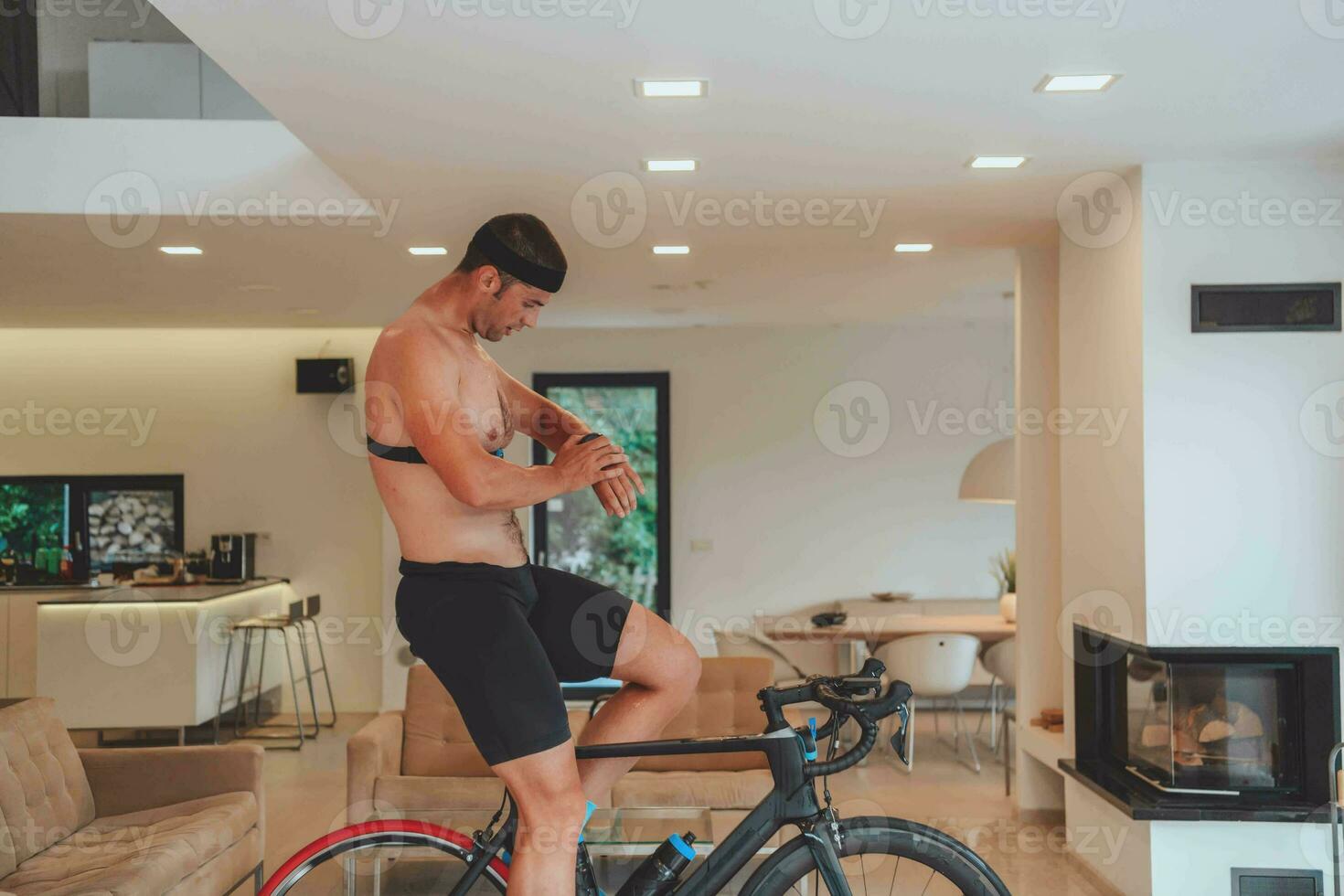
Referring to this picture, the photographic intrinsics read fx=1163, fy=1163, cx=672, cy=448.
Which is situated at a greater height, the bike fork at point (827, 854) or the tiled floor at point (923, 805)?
the bike fork at point (827, 854)

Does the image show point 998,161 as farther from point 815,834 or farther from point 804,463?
point 804,463

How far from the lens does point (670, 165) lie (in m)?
4.04

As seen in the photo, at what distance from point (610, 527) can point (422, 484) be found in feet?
22.6

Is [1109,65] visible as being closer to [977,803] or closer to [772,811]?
[772,811]

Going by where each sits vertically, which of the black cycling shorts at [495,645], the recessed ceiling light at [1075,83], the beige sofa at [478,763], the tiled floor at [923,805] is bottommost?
the tiled floor at [923,805]

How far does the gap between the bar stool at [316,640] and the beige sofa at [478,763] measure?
3.16m

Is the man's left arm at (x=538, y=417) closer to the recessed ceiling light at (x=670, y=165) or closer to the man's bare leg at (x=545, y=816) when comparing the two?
the man's bare leg at (x=545, y=816)

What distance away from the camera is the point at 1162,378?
13.0 feet

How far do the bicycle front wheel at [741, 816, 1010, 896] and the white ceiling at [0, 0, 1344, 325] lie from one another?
1.83 metres

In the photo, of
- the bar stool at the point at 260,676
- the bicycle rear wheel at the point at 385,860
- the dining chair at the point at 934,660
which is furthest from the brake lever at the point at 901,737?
the bar stool at the point at 260,676

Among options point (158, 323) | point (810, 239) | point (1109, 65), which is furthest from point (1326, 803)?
point (158, 323)

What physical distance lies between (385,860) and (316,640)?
645 cm

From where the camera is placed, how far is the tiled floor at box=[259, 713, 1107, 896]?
14.8 feet

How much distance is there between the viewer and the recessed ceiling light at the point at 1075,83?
3158mm
